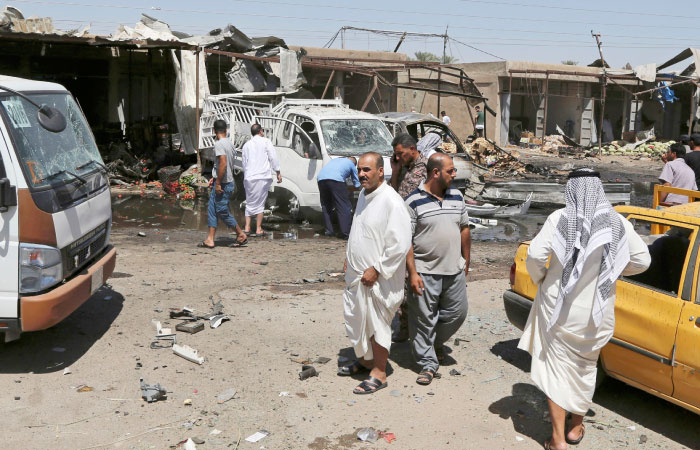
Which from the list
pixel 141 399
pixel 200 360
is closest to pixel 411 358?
pixel 200 360

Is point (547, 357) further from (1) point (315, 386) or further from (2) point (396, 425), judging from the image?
(1) point (315, 386)

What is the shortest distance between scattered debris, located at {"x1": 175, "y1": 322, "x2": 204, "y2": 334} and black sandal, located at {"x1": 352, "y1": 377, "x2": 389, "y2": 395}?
1.81 m

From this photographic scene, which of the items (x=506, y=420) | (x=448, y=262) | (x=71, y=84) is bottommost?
(x=506, y=420)

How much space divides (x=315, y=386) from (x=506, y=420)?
1410mm

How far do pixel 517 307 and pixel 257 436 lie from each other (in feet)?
7.80

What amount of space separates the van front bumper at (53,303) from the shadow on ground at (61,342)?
0.51 metres

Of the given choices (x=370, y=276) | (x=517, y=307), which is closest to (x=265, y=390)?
(x=370, y=276)

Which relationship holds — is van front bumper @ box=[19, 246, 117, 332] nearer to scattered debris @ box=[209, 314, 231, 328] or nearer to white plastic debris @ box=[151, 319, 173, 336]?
white plastic debris @ box=[151, 319, 173, 336]

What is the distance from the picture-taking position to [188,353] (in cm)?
573

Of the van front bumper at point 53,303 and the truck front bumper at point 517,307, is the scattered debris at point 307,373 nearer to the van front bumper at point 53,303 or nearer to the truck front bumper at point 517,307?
the truck front bumper at point 517,307

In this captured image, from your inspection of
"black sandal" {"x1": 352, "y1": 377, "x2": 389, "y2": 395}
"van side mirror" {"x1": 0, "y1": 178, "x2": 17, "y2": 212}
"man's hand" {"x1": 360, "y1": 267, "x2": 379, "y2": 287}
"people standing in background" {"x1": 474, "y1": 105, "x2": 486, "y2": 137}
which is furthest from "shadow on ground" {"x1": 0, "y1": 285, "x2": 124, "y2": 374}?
"people standing in background" {"x1": 474, "y1": 105, "x2": 486, "y2": 137}

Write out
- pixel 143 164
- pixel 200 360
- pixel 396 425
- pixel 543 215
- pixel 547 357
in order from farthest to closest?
pixel 143 164
pixel 543 215
pixel 200 360
pixel 396 425
pixel 547 357

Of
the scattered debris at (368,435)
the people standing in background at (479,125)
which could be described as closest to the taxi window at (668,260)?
the scattered debris at (368,435)

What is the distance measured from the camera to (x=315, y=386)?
531cm
